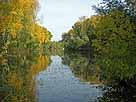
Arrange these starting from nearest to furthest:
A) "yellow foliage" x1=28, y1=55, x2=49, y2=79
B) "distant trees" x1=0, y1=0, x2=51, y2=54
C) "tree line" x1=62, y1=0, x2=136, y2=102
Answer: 1. "tree line" x1=62, y1=0, x2=136, y2=102
2. "yellow foliage" x1=28, y1=55, x2=49, y2=79
3. "distant trees" x1=0, y1=0, x2=51, y2=54

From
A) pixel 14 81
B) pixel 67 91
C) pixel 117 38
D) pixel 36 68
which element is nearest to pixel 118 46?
A: pixel 117 38

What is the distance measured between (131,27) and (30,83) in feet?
41.7

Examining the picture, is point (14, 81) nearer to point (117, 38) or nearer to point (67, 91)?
point (67, 91)

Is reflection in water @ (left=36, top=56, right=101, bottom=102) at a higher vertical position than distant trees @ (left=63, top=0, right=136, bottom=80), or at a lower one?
lower

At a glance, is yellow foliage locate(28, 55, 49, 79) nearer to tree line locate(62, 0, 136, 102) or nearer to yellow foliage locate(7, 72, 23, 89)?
yellow foliage locate(7, 72, 23, 89)

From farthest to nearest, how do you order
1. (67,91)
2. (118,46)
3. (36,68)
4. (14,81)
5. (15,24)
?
(15,24) → (36,68) → (14,81) → (67,91) → (118,46)

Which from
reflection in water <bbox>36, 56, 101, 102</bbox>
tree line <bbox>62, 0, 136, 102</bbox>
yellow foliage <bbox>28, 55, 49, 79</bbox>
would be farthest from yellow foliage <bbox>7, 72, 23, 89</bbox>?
tree line <bbox>62, 0, 136, 102</bbox>

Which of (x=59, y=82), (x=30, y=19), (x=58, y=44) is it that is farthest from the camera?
(x=58, y=44)

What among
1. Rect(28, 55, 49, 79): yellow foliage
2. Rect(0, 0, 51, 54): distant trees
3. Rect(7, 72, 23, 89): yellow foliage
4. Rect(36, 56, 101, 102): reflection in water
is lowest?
Rect(36, 56, 101, 102): reflection in water

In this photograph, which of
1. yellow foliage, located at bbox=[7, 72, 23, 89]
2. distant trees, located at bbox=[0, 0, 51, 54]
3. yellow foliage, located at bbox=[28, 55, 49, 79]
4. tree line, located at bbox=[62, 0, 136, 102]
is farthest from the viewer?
distant trees, located at bbox=[0, 0, 51, 54]

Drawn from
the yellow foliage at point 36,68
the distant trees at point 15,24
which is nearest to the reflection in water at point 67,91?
the yellow foliage at point 36,68

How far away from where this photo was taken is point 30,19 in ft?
273

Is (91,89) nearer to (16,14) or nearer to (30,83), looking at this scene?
(30,83)

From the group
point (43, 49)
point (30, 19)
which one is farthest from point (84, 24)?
point (30, 19)
